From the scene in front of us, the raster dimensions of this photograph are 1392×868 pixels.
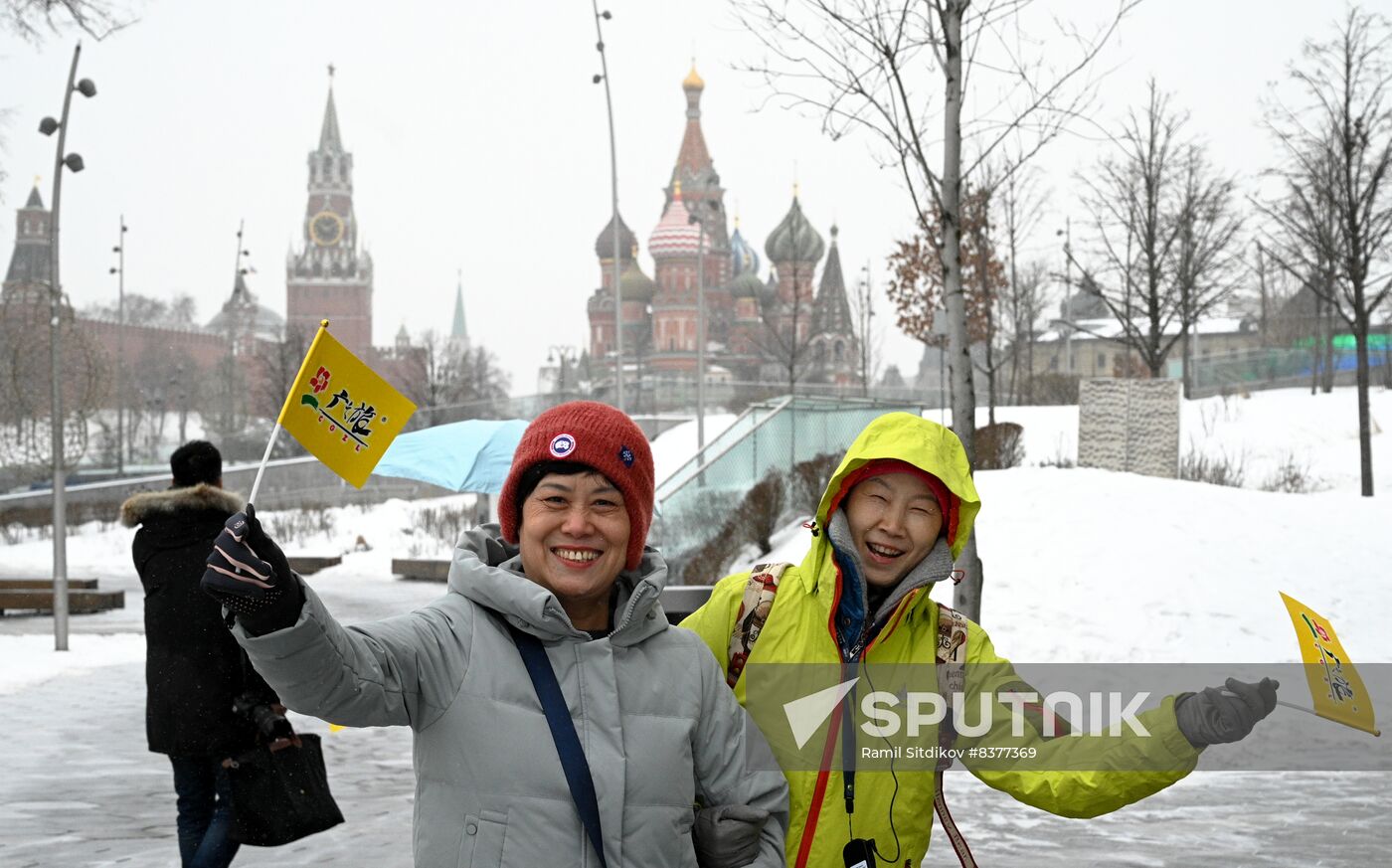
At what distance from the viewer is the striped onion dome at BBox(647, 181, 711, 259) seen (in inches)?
3728

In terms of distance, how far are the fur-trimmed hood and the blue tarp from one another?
731 cm

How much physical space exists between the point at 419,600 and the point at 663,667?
51.7 feet

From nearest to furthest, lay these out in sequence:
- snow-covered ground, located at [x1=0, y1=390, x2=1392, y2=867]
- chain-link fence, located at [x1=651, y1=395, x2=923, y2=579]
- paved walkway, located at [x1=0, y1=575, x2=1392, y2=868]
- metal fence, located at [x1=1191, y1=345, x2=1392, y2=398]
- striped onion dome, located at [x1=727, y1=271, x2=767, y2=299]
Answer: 1. paved walkway, located at [x1=0, y1=575, x2=1392, y2=868]
2. snow-covered ground, located at [x1=0, y1=390, x2=1392, y2=867]
3. chain-link fence, located at [x1=651, y1=395, x2=923, y2=579]
4. metal fence, located at [x1=1191, y1=345, x2=1392, y2=398]
5. striped onion dome, located at [x1=727, y1=271, x2=767, y2=299]

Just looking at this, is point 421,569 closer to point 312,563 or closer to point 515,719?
point 312,563

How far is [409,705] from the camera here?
7.74 feet

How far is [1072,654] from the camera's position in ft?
35.4

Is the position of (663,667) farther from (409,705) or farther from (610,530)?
(409,705)

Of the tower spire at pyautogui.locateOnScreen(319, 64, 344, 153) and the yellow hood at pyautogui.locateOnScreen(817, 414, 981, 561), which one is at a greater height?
the tower spire at pyautogui.locateOnScreen(319, 64, 344, 153)

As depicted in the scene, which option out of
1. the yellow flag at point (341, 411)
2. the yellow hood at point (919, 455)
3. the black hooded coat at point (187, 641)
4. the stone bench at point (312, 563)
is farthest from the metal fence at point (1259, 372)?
the yellow flag at point (341, 411)

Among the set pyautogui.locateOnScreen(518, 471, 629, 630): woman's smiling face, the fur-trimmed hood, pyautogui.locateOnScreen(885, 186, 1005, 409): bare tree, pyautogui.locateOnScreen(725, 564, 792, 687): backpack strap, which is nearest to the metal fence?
pyautogui.locateOnScreen(885, 186, 1005, 409): bare tree

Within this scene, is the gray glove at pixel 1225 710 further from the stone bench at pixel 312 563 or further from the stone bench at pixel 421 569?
the stone bench at pixel 312 563

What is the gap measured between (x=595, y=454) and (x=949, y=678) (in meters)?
1.05

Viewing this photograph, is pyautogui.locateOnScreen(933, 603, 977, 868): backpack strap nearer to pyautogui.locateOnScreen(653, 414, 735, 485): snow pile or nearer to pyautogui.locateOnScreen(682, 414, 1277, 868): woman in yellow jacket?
pyautogui.locateOnScreen(682, 414, 1277, 868): woman in yellow jacket

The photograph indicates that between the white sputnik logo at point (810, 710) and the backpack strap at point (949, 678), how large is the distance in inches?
9.9
